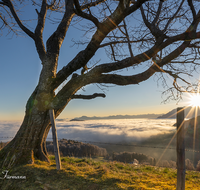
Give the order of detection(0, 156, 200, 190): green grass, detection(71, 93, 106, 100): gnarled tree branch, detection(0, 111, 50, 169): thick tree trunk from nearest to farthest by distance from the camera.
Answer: detection(0, 156, 200, 190): green grass < detection(0, 111, 50, 169): thick tree trunk < detection(71, 93, 106, 100): gnarled tree branch

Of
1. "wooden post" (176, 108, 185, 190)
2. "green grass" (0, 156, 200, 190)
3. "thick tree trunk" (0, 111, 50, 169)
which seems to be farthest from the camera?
"thick tree trunk" (0, 111, 50, 169)

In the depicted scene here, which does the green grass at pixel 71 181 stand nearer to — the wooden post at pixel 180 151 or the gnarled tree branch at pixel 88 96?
the wooden post at pixel 180 151

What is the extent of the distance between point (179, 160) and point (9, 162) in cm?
612

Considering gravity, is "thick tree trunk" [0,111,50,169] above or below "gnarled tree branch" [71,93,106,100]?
below

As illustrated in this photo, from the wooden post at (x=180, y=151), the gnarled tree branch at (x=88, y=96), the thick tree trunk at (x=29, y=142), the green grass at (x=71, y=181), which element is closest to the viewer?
the wooden post at (x=180, y=151)

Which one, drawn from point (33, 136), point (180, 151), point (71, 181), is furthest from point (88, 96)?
point (180, 151)

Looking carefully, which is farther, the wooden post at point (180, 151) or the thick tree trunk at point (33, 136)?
the thick tree trunk at point (33, 136)

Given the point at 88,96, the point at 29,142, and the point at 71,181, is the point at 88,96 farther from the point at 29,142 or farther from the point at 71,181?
the point at 71,181

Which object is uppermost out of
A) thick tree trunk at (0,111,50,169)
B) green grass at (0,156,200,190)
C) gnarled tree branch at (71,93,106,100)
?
gnarled tree branch at (71,93,106,100)

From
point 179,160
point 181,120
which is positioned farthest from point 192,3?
point 179,160

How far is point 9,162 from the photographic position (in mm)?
5305

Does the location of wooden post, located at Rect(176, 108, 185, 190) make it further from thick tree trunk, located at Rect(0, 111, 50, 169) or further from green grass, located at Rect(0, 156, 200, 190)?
thick tree trunk, located at Rect(0, 111, 50, 169)

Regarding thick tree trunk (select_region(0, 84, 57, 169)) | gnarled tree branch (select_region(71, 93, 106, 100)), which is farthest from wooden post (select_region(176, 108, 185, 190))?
thick tree trunk (select_region(0, 84, 57, 169))

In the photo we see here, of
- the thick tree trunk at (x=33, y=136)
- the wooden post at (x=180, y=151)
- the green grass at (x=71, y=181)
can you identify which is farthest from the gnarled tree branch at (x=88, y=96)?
the wooden post at (x=180, y=151)
